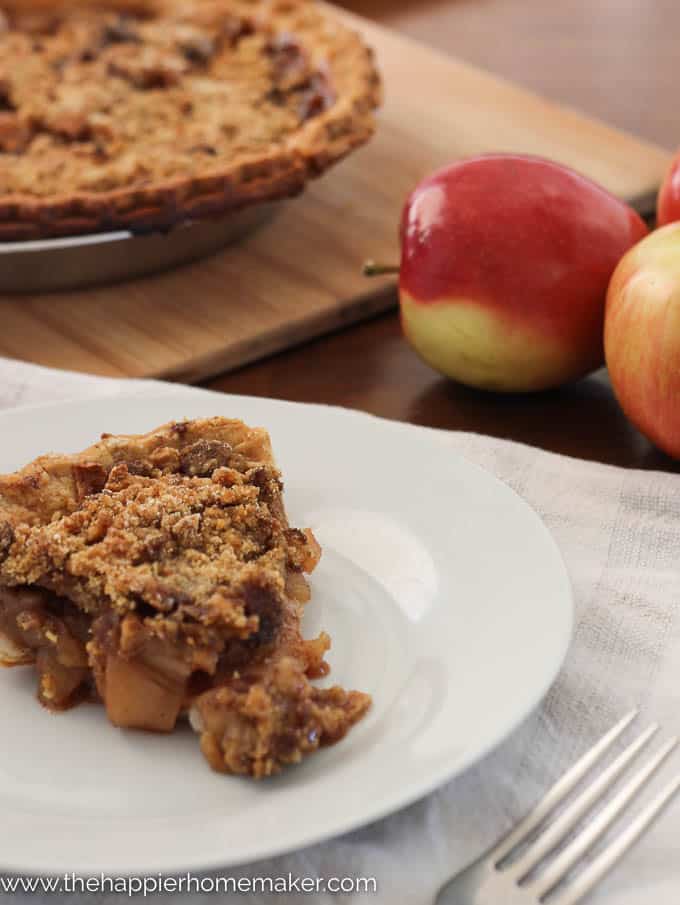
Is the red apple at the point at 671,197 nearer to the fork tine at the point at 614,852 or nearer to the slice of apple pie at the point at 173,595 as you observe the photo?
the slice of apple pie at the point at 173,595

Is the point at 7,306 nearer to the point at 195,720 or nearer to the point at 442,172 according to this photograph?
the point at 442,172

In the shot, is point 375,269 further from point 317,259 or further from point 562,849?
point 562,849

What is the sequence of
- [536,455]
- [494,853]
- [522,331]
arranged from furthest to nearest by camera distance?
[522,331], [536,455], [494,853]

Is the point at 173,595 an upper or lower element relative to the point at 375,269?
upper

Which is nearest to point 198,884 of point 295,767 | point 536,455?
point 295,767

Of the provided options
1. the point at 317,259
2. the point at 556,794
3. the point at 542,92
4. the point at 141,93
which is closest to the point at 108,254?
the point at 317,259

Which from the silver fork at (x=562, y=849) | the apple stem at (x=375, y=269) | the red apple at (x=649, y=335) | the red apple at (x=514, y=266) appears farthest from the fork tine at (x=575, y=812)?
the apple stem at (x=375, y=269)

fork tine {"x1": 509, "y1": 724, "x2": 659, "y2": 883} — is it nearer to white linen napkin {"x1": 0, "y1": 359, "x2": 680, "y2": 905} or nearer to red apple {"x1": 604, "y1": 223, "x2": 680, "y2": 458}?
white linen napkin {"x1": 0, "y1": 359, "x2": 680, "y2": 905}

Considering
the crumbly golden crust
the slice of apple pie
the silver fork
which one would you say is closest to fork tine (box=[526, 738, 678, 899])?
the silver fork
